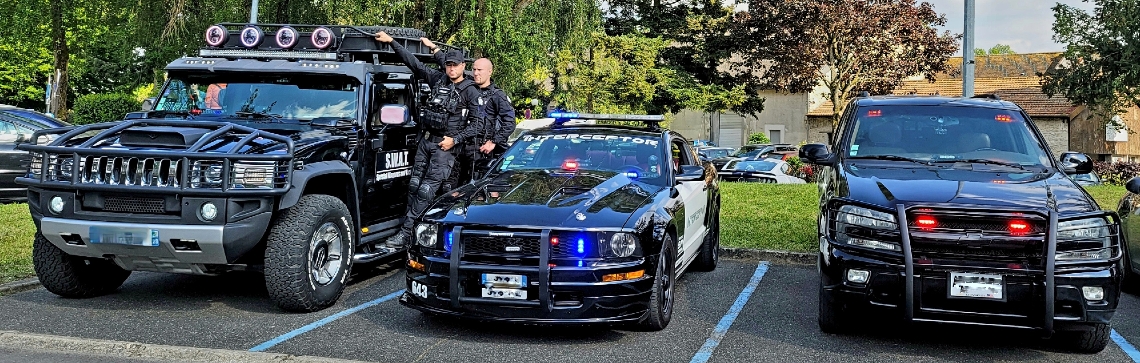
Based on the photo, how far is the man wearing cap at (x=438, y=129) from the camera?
8.39 meters

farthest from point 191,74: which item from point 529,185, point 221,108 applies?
point 529,185

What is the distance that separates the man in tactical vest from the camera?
28.9ft

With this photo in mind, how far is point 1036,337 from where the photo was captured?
256 inches

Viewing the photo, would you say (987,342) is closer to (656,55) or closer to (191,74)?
(191,74)

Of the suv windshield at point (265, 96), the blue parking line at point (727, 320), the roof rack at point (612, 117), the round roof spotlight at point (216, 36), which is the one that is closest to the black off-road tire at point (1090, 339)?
the blue parking line at point (727, 320)

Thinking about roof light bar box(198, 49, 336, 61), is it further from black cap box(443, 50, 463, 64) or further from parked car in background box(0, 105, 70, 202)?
parked car in background box(0, 105, 70, 202)

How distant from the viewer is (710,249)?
360 inches

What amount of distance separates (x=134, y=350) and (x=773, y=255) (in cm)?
646

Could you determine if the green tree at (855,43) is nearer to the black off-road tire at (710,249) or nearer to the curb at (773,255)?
the curb at (773,255)

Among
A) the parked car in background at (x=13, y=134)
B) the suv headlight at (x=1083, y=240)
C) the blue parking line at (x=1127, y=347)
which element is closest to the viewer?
the suv headlight at (x=1083, y=240)

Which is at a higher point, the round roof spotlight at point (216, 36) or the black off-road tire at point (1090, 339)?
the round roof spotlight at point (216, 36)

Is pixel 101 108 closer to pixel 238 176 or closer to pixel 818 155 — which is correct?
pixel 238 176

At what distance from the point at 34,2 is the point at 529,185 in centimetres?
2195

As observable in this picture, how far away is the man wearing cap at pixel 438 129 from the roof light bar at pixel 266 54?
0.61m
